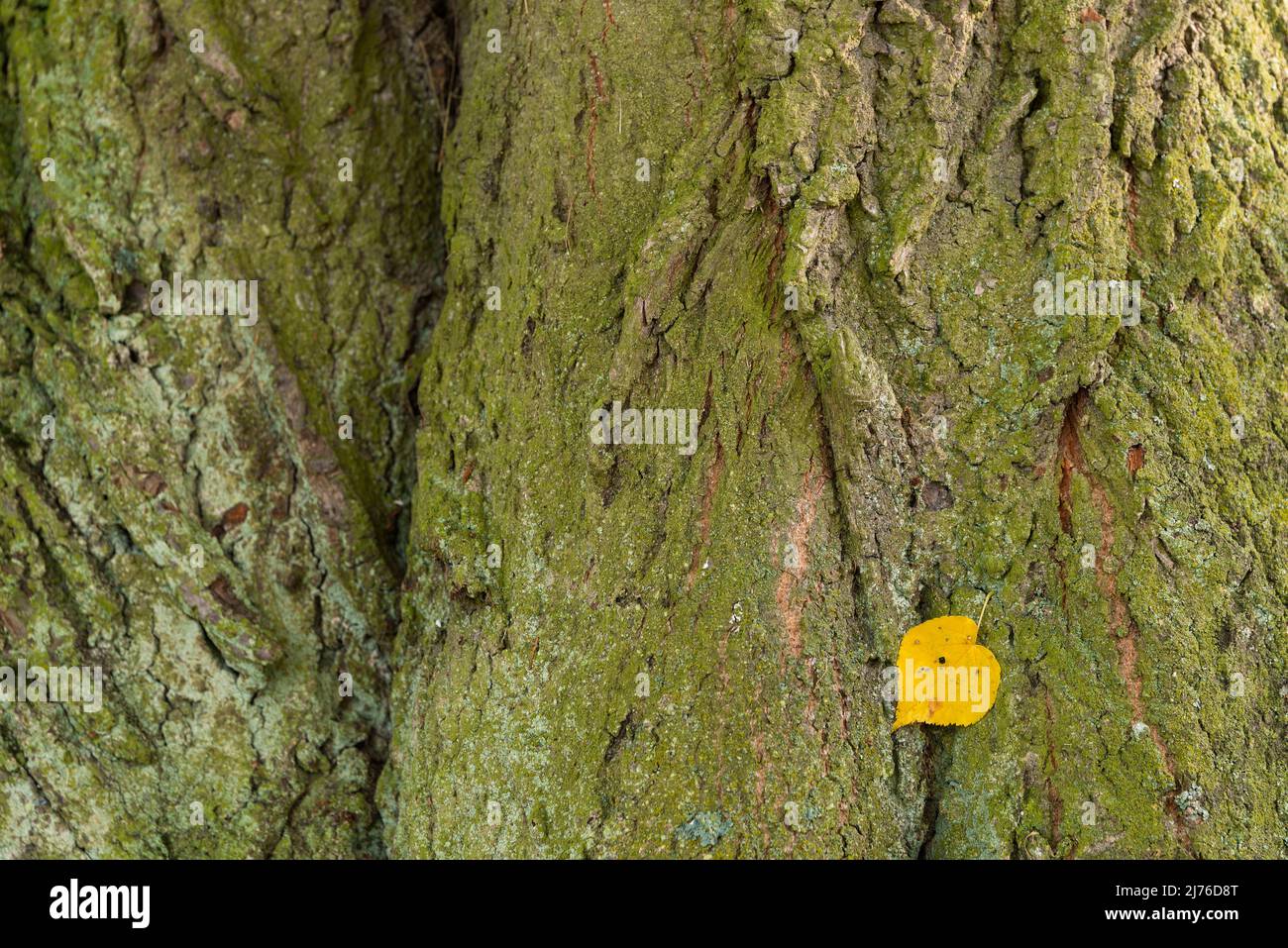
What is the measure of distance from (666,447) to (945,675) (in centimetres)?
74

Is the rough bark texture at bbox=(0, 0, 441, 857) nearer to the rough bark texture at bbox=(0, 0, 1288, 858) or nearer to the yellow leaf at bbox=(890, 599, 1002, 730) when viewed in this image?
the rough bark texture at bbox=(0, 0, 1288, 858)

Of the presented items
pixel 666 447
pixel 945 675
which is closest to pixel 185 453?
pixel 666 447

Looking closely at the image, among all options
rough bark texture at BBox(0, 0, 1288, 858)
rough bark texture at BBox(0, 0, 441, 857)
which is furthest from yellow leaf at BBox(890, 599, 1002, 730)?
rough bark texture at BBox(0, 0, 441, 857)

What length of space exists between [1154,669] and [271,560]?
1958 millimetres

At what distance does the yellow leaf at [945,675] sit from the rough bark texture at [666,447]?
0.05m

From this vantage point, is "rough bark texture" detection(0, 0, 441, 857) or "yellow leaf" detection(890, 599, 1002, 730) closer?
"yellow leaf" detection(890, 599, 1002, 730)

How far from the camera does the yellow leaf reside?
223 cm

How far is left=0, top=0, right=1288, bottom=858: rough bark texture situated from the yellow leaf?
0.05 meters

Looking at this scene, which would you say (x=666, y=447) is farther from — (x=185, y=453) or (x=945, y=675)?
(x=185, y=453)

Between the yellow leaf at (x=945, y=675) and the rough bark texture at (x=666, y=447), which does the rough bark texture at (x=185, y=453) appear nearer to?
the rough bark texture at (x=666, y=447)

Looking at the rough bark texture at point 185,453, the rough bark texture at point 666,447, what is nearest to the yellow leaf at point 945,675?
the rough bark texture at point 666,447

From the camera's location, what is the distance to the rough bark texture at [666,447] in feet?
7.30

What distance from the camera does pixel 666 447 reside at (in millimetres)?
2336

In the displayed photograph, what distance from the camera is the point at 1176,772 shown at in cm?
215
